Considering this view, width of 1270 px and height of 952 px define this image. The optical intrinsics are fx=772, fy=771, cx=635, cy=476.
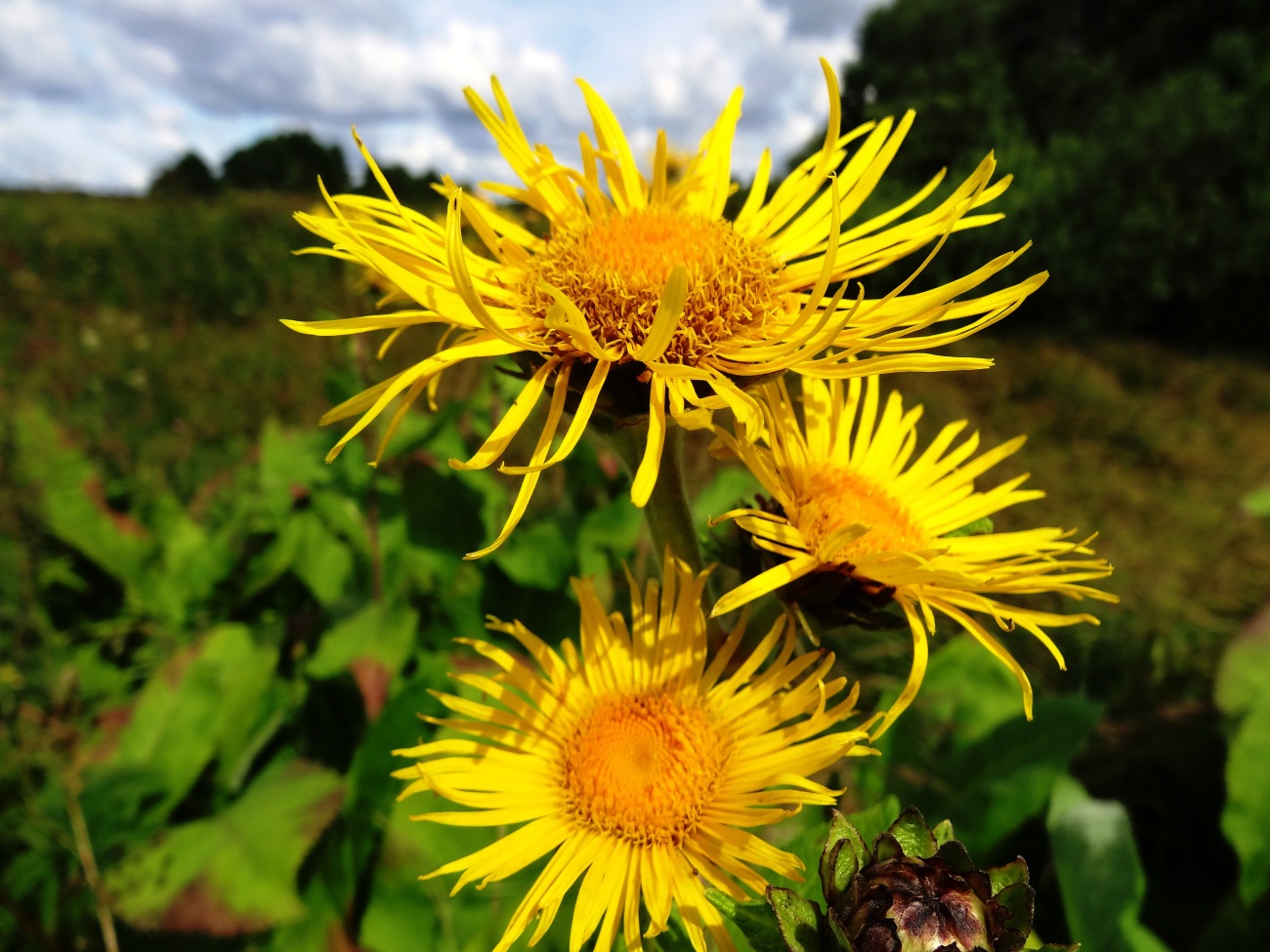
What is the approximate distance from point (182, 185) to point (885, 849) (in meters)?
15.6

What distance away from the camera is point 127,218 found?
11008mm

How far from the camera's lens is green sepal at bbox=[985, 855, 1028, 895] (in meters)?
0.74

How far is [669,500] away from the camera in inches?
38.2

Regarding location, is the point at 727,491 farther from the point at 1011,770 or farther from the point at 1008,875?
the point at 1008,875

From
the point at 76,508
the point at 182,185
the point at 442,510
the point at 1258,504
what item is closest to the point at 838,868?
the point at 442,510

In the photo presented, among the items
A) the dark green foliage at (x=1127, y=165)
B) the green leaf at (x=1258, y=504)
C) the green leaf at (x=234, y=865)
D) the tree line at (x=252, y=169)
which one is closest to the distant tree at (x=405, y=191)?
the green leaf at (x=234, y=865)

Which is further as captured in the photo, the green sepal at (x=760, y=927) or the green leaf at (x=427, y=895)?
the green leaf at (x=427, y=895)

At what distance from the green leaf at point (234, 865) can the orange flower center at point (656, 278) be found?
116 cm

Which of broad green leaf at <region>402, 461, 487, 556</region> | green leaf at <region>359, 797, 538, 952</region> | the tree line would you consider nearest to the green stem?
green leaf at <region>359, 797, 538, 952</region>

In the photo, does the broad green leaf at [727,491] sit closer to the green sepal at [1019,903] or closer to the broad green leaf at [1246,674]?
the green sepal at [1019,903]

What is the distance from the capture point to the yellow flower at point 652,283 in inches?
29.9

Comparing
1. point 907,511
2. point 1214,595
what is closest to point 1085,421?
point 1214,595

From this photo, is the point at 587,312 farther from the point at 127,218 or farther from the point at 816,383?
the point at 127,218

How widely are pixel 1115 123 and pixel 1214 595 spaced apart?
20.6 ft
